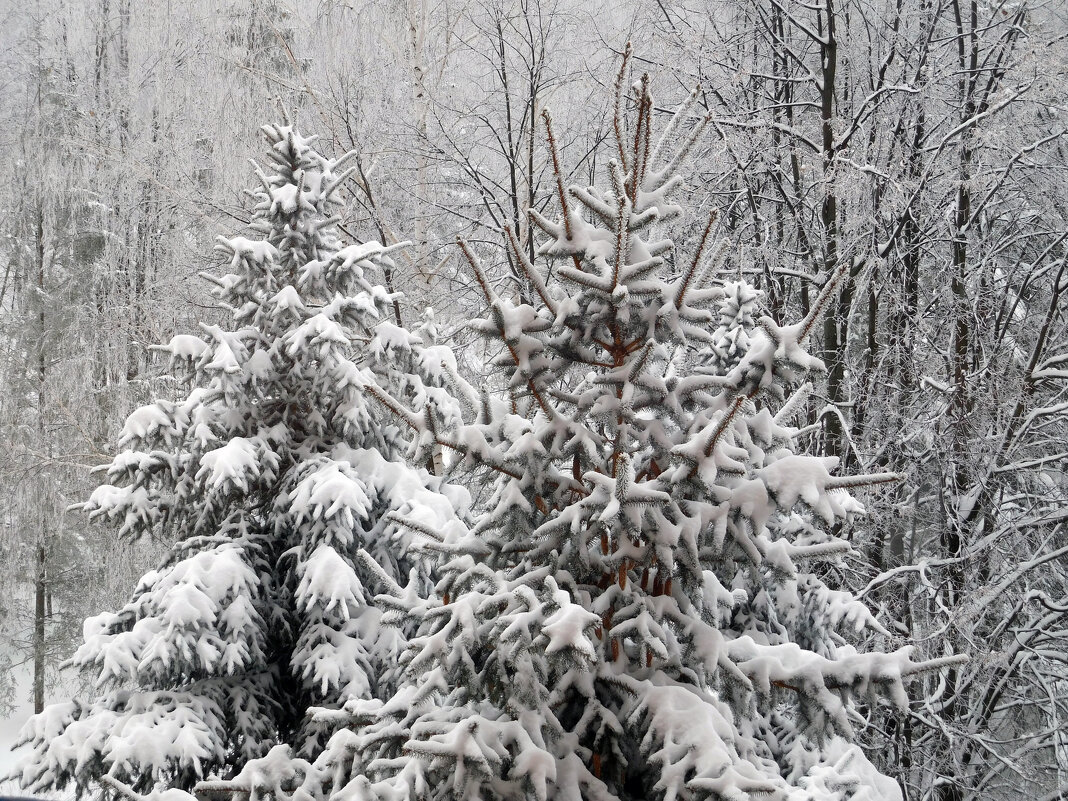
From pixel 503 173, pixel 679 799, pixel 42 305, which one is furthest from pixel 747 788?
pixel 42 305

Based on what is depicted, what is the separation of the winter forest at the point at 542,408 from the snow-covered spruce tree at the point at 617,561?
2 cm

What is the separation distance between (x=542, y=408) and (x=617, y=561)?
61 centimetres

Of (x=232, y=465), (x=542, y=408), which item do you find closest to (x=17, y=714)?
(x=232, y=465)

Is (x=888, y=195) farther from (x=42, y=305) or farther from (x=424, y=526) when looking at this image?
(x=42, y=305)

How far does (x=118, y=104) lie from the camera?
1499 cm

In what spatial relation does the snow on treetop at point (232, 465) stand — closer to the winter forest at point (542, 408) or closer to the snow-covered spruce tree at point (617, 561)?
the winter forest at point (542, 408)

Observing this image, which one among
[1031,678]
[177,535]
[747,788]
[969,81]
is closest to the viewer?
[747,788]

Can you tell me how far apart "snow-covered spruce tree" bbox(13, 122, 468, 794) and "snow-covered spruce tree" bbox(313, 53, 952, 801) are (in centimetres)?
201

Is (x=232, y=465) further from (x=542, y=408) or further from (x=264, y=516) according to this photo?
(x=542, y=408)

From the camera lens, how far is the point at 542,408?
3158 mm

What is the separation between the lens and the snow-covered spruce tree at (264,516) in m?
4.93

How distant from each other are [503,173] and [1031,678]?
9.12m

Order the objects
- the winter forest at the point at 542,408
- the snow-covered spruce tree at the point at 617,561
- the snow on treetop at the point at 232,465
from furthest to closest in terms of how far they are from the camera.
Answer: the snow on treetop at the point at 232,465 < the winter forest at the point at 542,408 < the snow-covered spruce tree at the point at 617,561

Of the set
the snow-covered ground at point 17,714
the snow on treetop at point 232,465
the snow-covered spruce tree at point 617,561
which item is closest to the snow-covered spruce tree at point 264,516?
the snow on treetop at point 232,465
